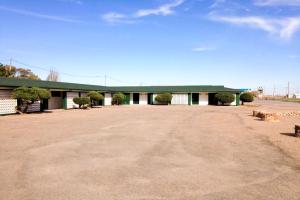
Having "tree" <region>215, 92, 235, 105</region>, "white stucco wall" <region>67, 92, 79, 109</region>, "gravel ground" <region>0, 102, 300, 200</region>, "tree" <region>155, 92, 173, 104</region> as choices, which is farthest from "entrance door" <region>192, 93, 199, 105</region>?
"gravel ground" <region>0, 102, 300, 200</region>

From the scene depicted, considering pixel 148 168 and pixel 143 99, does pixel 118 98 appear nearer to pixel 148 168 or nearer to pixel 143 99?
pixel 143 99

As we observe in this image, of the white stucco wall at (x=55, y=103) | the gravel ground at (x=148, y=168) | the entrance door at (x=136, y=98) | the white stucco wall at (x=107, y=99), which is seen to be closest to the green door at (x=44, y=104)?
the white stucco wall at (x=55, y=103)

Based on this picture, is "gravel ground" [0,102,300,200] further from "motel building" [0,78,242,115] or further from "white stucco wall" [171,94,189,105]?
"white stucco wall" [171,94,189,105]

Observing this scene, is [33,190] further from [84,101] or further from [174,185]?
[84,101]

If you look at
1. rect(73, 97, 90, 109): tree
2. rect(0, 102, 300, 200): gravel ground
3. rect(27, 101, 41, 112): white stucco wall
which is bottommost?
rect(0, 102, 300, 200): gravel ground

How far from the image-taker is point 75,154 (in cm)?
1004

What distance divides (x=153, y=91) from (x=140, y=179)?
158ft

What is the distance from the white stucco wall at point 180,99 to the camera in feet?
177

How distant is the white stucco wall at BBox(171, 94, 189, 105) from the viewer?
5403 cm

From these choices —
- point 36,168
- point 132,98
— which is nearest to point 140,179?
point 36,168

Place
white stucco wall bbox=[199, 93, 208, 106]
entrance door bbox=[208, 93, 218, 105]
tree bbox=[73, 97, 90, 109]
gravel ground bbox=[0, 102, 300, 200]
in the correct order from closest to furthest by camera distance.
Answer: gravel ground bbox=[0, 102, 300, 200]
tree bbox=[73, 97, 90, 109]
entrance door bbox=[208, 93, 218, 105]
white stucco wall bbox=[199, 93, 208, 106]

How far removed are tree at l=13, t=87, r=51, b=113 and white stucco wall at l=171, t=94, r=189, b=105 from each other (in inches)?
1138

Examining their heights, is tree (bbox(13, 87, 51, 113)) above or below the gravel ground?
above

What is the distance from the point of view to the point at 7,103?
2750cm
